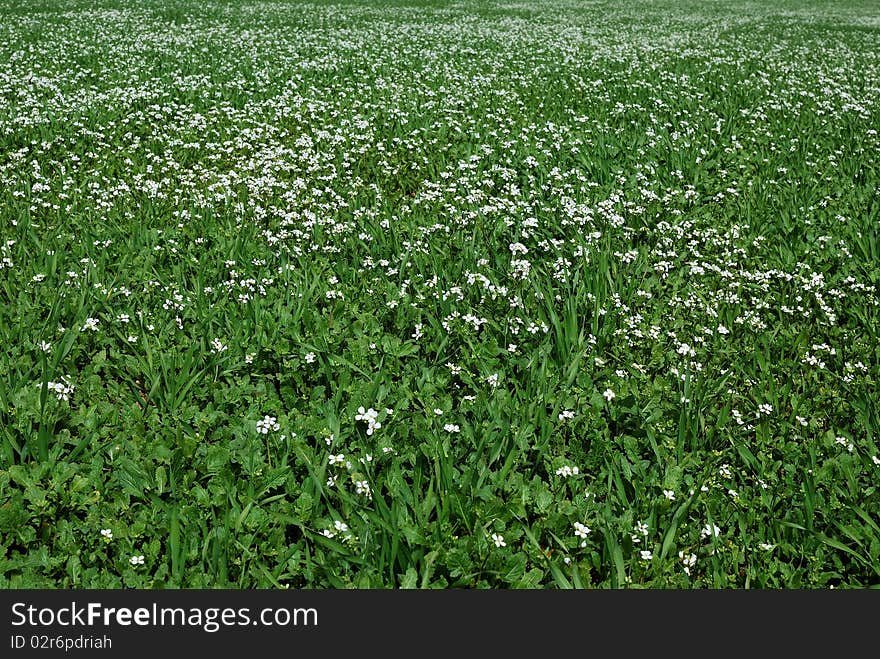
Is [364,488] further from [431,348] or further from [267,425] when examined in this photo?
[431,348]

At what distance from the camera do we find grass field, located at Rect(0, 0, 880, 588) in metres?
3.10

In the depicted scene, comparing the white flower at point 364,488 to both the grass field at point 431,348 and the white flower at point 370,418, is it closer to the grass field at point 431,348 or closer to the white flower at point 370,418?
the grass field at point 431,348

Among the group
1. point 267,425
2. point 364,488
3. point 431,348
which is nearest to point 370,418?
point 364,488

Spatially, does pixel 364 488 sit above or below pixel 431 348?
below

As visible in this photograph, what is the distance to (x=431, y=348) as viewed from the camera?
4578 millimetres

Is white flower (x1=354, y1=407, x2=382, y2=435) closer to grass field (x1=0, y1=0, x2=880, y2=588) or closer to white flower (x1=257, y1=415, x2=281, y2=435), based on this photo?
grass field (x1=0, y1=0, x2=880, y2=588)

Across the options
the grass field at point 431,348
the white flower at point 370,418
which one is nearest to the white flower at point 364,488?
the grass field at point 431,348

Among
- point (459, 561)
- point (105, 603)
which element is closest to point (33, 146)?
point (105, 603)

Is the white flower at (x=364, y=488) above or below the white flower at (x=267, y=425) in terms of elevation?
below

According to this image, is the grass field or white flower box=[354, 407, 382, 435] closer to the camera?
the grass field

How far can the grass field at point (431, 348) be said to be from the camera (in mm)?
3100

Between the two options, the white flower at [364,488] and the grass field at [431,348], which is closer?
the grass field at [431,348]

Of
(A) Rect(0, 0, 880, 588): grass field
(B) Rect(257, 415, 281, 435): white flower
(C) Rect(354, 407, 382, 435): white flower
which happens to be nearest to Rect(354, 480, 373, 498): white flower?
(A) Rect(0, 0, 880, 588): grass field

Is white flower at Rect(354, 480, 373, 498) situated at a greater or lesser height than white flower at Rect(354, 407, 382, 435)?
lesser
